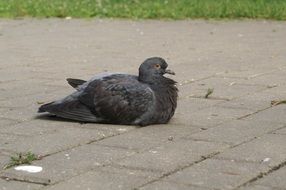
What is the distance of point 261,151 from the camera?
5.26m

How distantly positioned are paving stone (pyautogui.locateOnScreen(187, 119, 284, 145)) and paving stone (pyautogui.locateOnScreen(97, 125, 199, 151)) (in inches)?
6.1

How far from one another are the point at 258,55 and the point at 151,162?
230 inches

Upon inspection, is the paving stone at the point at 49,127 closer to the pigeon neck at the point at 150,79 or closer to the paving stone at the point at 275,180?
the pigeon neck at the point at 150,79

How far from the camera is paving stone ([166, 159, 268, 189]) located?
4.52 meters

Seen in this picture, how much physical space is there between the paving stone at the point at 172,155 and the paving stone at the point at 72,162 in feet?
0.47

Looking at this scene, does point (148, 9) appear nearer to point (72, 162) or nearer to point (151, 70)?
point (151, 70)

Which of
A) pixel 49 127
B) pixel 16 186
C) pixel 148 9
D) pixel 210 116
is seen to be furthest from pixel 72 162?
pixel 148 9

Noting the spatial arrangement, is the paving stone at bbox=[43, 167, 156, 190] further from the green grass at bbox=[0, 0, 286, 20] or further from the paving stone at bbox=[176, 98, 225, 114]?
the green grass at bbox=[0, 0, 286, 20]

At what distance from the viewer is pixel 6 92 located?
7828 millimetres

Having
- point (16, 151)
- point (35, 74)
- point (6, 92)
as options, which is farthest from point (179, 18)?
point (16, 151)

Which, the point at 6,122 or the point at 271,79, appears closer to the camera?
the point at 6,122

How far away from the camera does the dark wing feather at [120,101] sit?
604cm

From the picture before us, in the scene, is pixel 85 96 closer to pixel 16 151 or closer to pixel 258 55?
pixel 16 151

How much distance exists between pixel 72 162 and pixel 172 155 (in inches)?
26.7
